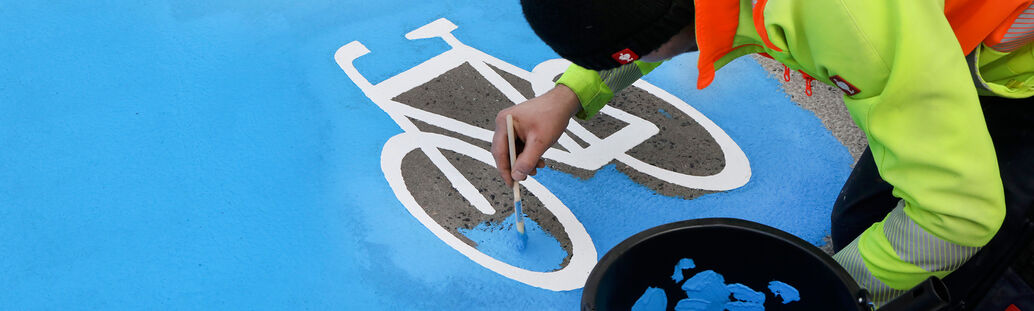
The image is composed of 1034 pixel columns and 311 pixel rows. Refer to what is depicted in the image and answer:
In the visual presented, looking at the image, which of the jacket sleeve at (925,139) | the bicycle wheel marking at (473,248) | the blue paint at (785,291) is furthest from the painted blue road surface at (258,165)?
the jacket sleeve at (925,139)

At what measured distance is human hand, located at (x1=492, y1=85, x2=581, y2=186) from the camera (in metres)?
1.29

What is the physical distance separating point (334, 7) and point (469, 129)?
26.8 inches

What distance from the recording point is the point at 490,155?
1.72 m

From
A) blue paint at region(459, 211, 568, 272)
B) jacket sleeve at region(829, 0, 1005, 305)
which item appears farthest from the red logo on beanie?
blue paint at region(459, 211, 568, 272)

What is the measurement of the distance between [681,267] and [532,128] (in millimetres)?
347

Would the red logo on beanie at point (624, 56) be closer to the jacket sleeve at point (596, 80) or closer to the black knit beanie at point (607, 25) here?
the black knit beanie at point (607, 25)

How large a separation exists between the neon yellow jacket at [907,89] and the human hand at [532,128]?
14.2 inches

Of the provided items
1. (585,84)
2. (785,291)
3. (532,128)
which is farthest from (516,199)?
(785,291)

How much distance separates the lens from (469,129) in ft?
5.83

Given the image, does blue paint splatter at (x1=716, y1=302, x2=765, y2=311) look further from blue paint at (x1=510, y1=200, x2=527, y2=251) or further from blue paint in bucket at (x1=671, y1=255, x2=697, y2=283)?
blue paint at (x1=510, y1=200, x2=527, y2=251)

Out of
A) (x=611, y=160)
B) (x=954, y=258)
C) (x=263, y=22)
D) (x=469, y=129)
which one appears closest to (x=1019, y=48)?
(x=954, y=258)

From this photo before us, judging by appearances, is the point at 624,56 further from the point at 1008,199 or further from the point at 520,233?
the point at 1008,199

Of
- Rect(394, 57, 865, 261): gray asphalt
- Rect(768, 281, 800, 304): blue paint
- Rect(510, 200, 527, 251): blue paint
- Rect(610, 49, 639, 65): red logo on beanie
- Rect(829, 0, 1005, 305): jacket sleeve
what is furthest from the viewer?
Rect(394, 57, 865, 261): gray asphalt

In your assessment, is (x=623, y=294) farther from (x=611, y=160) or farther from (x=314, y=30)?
(x=314, y=30)
